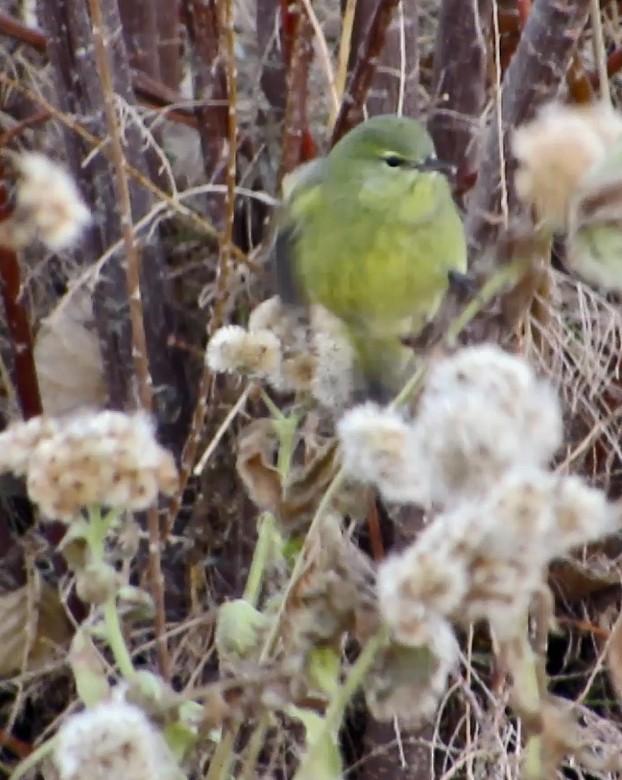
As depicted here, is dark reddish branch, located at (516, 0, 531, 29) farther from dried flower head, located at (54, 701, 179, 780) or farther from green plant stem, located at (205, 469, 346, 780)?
dried flower head, located at (54, 701, 179, 780)

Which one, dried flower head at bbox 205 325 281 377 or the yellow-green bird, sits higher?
dried flower head at bbox 205 325 281 377

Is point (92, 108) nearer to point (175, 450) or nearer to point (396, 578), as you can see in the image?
point (175, 450)

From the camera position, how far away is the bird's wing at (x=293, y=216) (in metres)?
1.14

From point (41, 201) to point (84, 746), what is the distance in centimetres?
34

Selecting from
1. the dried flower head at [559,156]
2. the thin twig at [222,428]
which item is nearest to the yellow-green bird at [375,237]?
the thin twig at [222,428]

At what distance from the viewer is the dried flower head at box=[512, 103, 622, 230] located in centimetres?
53

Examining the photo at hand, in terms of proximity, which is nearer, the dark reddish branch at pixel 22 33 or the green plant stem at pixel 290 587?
the green plant stem at pixel 290 587

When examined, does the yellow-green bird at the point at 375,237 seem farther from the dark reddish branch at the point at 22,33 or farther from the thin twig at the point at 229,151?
the dark reddish branch at the point at 22,33

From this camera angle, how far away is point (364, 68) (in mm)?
1045

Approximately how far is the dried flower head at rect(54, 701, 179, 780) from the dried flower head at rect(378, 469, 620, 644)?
0.36ft

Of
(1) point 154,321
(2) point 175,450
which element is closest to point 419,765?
(2) point 175,450

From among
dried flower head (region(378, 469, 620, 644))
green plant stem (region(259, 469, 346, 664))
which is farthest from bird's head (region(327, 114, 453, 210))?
dried flower head (region(378, 469, 620, 644))

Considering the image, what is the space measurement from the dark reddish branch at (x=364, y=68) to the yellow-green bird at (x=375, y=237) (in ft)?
0.06

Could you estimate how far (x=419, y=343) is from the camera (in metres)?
1.03
